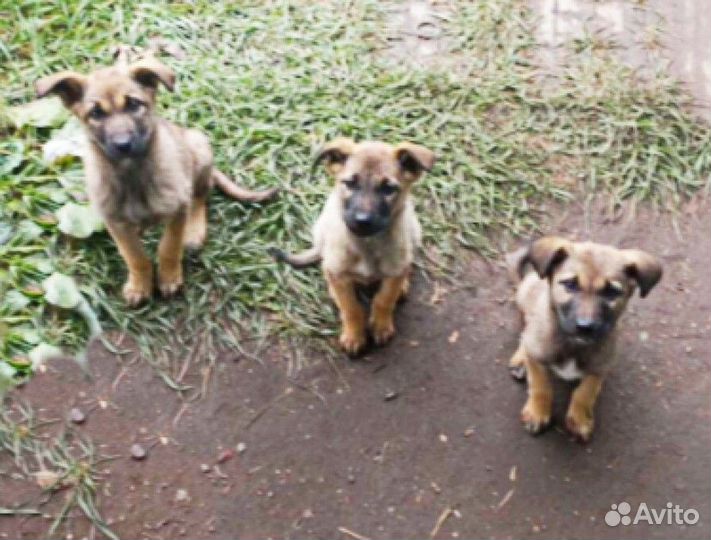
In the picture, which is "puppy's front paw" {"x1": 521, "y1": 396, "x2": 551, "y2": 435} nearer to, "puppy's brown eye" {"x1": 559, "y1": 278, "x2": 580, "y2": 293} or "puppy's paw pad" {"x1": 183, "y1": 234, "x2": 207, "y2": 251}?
"puppy's brown eye" {"x1": 559, "y1": 278, "x2": 580, "y2": 293}

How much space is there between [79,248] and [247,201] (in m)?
0.98

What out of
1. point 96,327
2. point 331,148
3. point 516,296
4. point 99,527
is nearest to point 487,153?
point 516,296

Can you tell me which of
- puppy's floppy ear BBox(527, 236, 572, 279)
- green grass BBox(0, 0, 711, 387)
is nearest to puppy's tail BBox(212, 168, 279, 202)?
green grass BBox(0, 0, 711, 387)

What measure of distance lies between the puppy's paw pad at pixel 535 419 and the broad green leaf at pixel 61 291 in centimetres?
244

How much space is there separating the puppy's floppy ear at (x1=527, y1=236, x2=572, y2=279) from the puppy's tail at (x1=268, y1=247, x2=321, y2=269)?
1368mm

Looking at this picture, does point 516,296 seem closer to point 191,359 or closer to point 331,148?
point 331,148

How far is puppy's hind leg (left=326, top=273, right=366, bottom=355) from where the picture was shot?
222 inches

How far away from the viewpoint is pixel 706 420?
5656mm

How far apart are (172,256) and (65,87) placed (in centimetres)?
107

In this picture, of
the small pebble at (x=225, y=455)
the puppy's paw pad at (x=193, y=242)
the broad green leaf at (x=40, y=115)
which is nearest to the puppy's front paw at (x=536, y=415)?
the small pebble at (x=225, y=455)

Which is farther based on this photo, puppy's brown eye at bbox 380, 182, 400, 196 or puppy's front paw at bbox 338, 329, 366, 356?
puppy's front paw at bbox 338, 329, 366, 356

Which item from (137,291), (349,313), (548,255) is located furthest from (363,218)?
(137,291)

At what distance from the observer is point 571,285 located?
16.2 feet

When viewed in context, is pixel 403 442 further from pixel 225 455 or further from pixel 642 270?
pixel 642 270
